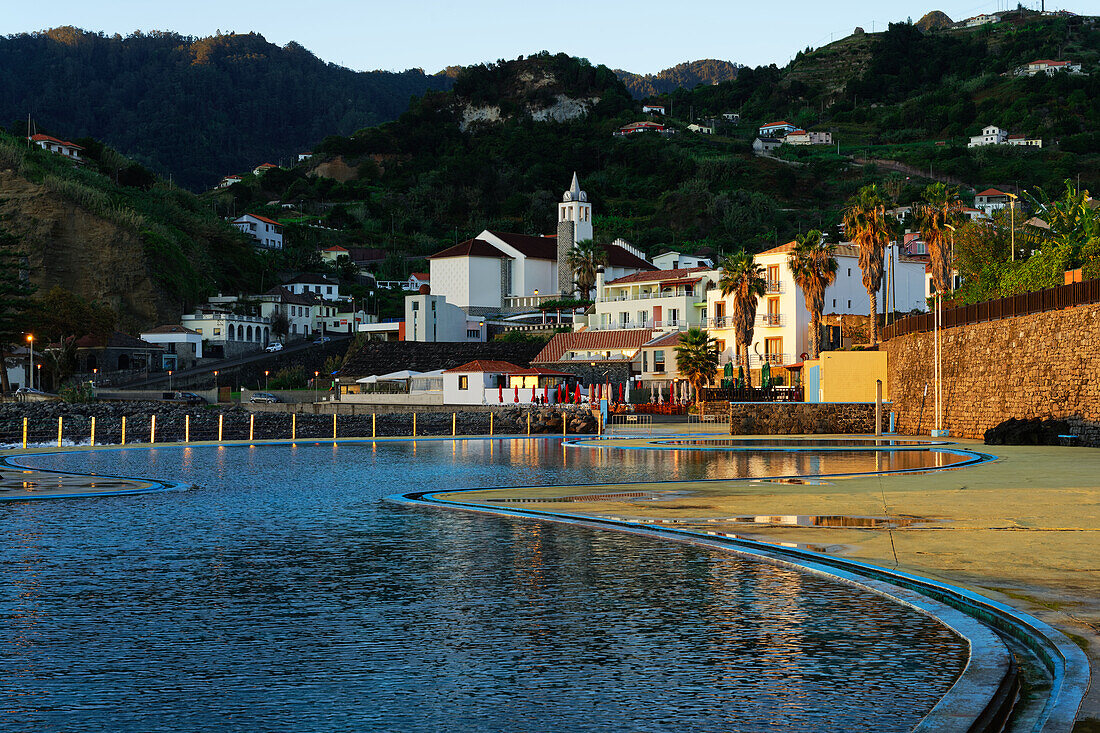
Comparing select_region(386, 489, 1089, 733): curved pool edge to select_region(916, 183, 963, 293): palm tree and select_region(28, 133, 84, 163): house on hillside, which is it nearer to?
select_region(916, 183, 963, 293): palm tree

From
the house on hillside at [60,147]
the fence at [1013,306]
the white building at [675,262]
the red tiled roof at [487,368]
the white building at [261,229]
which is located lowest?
the red tiled roof at [487,368]

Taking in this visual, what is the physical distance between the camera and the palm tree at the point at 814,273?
66812mm

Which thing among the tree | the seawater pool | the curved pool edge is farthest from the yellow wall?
the tree

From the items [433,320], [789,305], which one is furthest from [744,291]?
[433,320]

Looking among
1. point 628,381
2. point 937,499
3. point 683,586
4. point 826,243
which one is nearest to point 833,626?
point 683,586

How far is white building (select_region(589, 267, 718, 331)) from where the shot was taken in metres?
86.6

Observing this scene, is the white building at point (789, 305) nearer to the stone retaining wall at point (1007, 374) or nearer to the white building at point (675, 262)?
the stone retaining wall at point (1007, 374)

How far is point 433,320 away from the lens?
105 metres

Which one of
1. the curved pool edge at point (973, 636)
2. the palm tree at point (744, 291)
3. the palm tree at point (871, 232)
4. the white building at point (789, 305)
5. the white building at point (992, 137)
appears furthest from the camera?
the white building at point (992, 137)

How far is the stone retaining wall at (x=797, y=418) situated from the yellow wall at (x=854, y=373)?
4.20 meters

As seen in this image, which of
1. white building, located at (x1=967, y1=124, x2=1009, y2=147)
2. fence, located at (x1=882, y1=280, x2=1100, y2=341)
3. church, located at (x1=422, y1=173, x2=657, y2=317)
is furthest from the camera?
white building, located at (x1=967, y1=124, x2=1009, y2=147)

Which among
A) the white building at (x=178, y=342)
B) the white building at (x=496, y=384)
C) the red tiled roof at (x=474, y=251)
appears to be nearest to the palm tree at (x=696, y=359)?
the white building at (x=496, y=384)

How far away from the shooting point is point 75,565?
11125mm

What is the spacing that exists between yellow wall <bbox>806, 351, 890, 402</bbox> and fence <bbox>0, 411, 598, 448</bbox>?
13.5 meters
